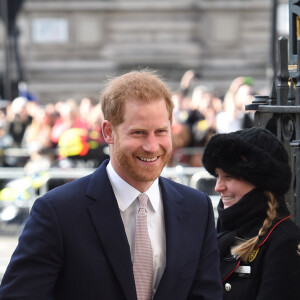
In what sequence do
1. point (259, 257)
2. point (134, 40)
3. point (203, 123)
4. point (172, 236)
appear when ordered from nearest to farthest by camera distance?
point (172, 236) → point (259, 257) → point (203, 123) → point (134, 40)

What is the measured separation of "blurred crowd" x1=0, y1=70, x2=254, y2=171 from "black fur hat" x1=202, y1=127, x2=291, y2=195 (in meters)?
7.76

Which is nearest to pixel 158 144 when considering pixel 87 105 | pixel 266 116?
pixel 266 116

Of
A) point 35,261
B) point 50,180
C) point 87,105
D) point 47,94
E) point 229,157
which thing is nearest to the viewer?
point 35,261

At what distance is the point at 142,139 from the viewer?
Answer: 3053 mm

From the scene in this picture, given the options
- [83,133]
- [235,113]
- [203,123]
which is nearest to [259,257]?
[235,113]

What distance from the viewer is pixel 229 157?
3951 mm

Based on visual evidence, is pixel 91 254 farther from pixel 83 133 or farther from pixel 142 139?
pixel 83 133

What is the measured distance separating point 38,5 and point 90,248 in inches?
1031

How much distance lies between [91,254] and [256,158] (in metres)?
1.12

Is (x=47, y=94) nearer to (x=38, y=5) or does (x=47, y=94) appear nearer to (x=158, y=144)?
(x=38, y=5)

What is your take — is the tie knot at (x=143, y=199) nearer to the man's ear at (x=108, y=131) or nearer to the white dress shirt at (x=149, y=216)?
the white dress shirt at (x=149, y=216)

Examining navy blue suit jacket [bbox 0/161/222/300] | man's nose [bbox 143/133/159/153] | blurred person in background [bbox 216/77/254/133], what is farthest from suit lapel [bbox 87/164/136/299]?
blurred person in background [bbox 216/77/254/133]

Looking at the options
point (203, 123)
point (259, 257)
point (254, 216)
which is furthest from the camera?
point (203, 123)

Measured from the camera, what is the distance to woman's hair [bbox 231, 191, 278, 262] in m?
3.83
